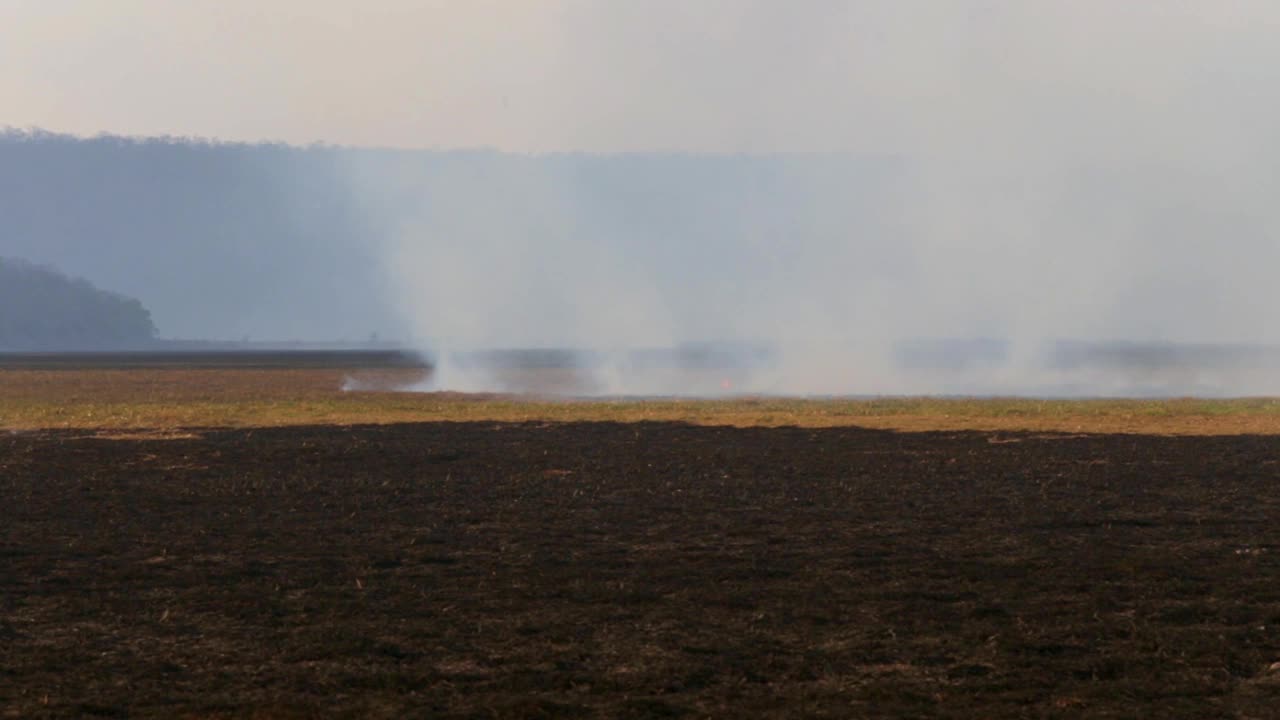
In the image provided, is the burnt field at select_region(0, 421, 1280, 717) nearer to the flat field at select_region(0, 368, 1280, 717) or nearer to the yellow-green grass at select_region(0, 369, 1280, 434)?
the flat field at select_region(0, 368, 1280, 717)

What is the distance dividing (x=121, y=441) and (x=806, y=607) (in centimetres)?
3051

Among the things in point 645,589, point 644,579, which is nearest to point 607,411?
point 644,579

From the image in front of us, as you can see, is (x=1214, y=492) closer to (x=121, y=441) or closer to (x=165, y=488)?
(x=165, y=488)

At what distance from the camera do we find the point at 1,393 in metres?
75.6

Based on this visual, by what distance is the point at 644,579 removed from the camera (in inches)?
731

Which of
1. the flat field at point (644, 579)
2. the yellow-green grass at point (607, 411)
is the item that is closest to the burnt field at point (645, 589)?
the flat field at point (644, 579)

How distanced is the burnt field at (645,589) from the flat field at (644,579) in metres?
0.07

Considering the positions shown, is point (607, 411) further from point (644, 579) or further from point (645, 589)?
point (645, 589)

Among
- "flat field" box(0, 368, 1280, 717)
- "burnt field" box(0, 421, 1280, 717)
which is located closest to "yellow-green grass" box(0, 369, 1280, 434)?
"flat field" box(0, 368, 1280, 717)

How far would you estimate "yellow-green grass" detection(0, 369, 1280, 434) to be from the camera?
156 feet

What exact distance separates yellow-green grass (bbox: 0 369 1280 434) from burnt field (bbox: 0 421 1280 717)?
46.2ft

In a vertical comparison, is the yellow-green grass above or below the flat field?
above

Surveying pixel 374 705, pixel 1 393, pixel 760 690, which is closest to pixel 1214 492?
pixel 760 690

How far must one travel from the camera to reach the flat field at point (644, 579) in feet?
42.5
